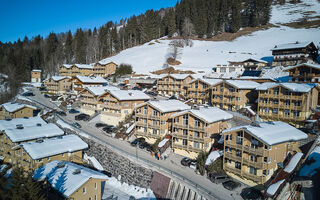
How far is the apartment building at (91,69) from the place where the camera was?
91188mm

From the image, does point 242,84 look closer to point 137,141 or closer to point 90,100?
point 137,141

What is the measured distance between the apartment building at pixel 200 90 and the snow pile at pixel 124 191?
29892mm

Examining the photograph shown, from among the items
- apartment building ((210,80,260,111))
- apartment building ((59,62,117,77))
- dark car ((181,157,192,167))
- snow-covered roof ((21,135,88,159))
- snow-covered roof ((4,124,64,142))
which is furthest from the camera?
apartment building ((59,62,117,77))

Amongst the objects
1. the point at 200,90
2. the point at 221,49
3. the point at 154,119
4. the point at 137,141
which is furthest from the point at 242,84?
the point at 221,49

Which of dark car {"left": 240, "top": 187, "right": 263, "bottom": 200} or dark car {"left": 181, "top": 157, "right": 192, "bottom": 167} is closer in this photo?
dark car {"left": 240, "top": 187, "right": 263, "bottom": 200}

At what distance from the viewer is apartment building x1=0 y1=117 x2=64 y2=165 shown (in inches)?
1399

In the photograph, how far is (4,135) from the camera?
3853 centimetres

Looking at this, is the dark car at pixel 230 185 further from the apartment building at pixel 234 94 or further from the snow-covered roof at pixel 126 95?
the snow-covered roof at pixel 126 95

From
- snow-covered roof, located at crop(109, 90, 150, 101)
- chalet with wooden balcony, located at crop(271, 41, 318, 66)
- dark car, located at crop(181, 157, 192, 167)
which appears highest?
chalet with wooden balcony, located at crop(271, 41, 318, 66)

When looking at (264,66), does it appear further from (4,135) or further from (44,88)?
(44,88)

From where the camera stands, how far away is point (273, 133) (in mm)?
26750

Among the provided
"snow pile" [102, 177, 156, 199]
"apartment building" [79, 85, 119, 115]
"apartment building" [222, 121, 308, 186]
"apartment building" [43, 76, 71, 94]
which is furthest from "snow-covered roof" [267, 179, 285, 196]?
"apartment building" [43, 76, 71, 94]

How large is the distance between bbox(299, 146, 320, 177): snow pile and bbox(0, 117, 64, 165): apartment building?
1606 inches

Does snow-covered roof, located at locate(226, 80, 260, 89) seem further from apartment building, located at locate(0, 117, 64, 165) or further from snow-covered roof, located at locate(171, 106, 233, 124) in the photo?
apartment building, located at locate(0, 117, 64, 165)
